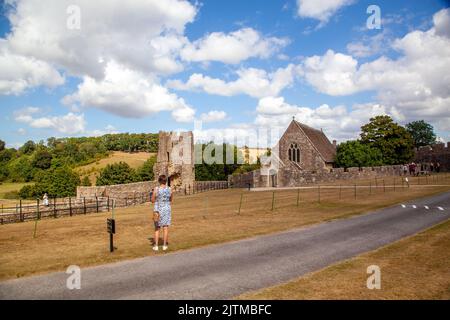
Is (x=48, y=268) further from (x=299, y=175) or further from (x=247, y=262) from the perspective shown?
(x=299, y=175)

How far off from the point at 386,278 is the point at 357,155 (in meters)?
53.7

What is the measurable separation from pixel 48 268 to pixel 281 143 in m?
56.3

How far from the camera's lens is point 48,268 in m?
9.30

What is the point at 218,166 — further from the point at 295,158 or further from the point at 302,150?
the point at 302,150

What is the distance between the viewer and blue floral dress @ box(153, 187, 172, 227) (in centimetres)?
1126

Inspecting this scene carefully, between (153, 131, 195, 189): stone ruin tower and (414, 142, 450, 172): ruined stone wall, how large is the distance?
164ft

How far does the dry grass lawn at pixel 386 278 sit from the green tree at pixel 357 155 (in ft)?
164

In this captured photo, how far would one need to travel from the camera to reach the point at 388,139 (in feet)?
212

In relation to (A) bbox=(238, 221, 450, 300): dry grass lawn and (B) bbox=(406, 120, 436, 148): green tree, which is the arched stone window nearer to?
(A) bbox=(238, 221, 450, 300): dry grass lawn

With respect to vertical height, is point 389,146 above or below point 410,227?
above

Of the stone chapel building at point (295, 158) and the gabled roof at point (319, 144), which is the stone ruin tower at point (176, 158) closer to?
the stone chapel building at point (295, 158)

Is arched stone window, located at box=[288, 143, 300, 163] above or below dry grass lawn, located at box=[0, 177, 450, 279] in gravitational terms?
above

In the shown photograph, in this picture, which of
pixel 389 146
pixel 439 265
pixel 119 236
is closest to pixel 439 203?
pixel 439 265

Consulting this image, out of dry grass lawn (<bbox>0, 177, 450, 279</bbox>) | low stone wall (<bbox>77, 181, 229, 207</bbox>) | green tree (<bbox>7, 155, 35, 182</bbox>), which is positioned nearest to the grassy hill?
green tree (<bbox>7, 155, 35, 182</bbox>)
